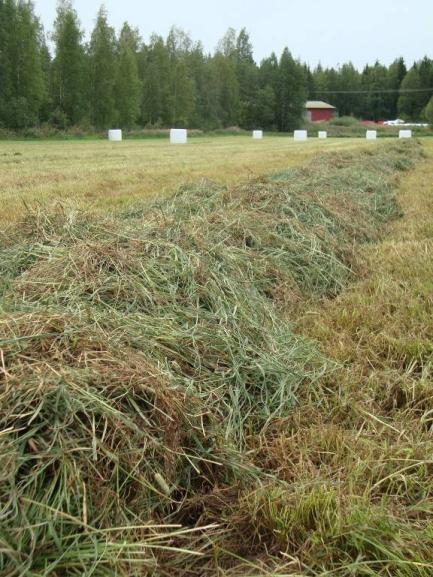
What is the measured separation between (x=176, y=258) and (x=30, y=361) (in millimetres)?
1356

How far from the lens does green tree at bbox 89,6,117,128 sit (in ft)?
156

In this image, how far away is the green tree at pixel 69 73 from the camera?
45.9 metres

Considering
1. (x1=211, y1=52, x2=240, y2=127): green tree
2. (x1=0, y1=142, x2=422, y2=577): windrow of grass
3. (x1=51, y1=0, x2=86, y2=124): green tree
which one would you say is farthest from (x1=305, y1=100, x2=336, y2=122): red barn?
(x1=0, y1=142, x2=422, y2=577): windrow of grass

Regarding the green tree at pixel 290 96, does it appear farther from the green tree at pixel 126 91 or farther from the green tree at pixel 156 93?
the green tree at pixel 126 91

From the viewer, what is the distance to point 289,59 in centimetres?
7719

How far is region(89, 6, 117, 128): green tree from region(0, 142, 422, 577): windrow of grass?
46.8 metres

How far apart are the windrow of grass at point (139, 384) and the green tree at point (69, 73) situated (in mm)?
45665

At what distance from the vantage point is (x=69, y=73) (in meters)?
46.2

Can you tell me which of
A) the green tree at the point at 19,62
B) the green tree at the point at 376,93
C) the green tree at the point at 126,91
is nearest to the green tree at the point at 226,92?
the green tree at the point at 126,91

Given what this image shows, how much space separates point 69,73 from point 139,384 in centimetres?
4925

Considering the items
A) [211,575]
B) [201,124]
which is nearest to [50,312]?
[211,575]

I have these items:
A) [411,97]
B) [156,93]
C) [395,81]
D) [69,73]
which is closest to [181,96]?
[156,93]

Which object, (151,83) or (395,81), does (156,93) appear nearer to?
(151,83)

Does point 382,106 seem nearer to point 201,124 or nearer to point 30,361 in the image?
point 201,124
